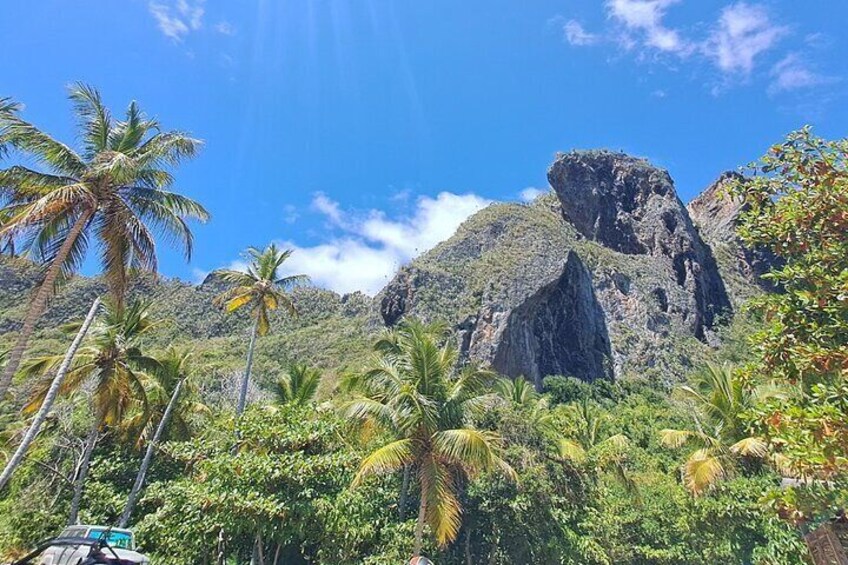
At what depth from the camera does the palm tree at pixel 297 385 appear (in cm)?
2042

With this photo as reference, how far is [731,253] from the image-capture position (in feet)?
284

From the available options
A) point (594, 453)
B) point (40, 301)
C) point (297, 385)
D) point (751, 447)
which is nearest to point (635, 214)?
point (594, 453)

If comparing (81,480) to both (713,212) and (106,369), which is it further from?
(713,212)

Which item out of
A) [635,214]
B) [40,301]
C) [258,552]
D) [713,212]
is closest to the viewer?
[40,301]

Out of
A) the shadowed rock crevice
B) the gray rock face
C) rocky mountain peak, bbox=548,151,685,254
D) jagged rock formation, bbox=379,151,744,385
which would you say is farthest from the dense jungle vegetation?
rocky mountain peak, bbox=548,151,685,254

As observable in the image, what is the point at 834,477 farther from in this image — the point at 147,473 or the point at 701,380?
the point at 147,473

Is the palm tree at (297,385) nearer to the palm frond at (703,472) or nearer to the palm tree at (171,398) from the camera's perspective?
the palm tree at (171,398)

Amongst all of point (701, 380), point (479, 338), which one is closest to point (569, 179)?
point (479, 338)

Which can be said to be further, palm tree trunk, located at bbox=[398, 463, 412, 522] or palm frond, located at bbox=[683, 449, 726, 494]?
palm frond, located at bbox=[683, 449, 726, 494]

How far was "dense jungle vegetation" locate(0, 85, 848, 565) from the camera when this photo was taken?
6336 mm

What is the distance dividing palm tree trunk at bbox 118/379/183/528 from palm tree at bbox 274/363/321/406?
4.26 meters

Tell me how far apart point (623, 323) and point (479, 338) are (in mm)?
27985

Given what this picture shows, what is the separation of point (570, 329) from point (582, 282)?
6294 millimetres

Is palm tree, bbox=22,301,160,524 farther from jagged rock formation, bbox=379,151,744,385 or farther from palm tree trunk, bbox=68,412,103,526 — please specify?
jagged rock formation, bbox=379,151,744,385
